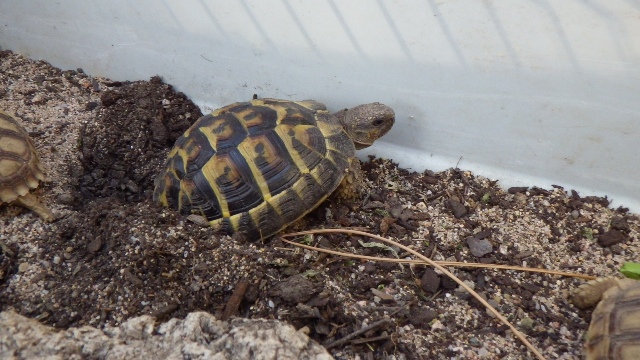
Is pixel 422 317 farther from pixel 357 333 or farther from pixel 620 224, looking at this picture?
pixel 620 224

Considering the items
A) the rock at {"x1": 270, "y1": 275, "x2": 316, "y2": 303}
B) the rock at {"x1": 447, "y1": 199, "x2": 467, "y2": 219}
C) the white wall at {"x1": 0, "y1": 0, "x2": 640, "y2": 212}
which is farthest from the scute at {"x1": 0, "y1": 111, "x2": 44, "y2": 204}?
the rock at {"x1": 447, "y1": 199, "x2": 467, "y2": 219}

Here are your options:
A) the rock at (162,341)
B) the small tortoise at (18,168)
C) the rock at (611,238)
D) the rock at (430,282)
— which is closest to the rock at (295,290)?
the rock at (162,341)

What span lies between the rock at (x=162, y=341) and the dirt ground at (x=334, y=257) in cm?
32

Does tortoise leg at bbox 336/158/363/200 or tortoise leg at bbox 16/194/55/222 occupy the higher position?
tortoise leg at bbox 16/194/55/222

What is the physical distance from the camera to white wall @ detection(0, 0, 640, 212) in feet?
6.35

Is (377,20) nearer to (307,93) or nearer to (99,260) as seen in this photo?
(307,93)

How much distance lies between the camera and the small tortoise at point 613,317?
152 cm

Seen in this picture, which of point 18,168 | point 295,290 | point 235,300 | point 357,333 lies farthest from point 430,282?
point 18,168

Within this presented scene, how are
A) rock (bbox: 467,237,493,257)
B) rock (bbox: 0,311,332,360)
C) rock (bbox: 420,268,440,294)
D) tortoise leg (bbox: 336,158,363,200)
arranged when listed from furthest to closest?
tortoise leg (bbox: 336,158,363,200)
rock (bbox: 467,237,493,257)
rock (bbox: 420,268,440,294)
rock (bbox: 0,311,332,360)

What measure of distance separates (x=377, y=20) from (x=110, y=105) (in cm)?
159

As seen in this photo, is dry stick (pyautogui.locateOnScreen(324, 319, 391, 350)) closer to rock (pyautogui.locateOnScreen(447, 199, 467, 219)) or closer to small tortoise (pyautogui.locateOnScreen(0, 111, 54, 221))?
rock (pyautogui.locateOnScreen(447, 199, 467, 219))

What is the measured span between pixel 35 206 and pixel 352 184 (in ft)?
4.81

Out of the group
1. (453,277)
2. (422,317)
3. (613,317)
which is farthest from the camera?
(453,277)

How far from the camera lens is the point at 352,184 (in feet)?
7.46
